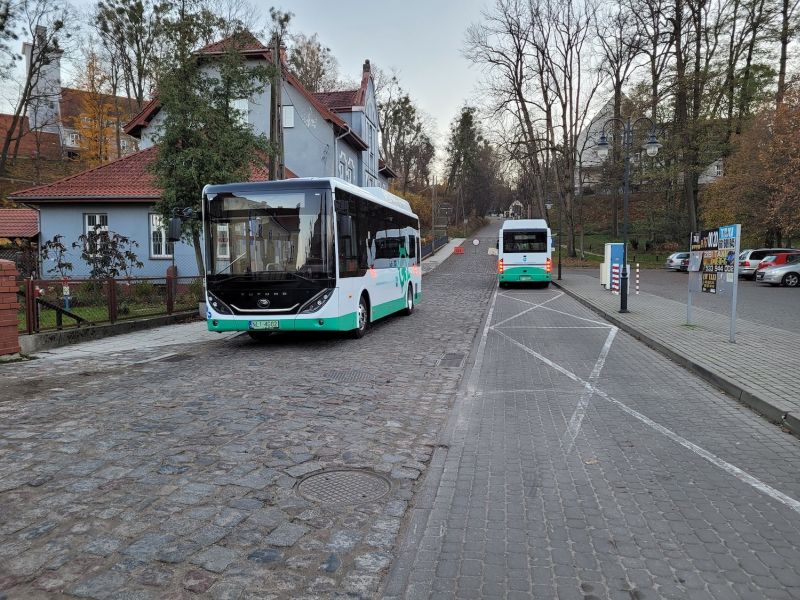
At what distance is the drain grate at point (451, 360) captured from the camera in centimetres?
993

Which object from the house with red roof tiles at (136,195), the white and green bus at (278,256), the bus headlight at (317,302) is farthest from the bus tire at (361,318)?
the house with red roof tiles at (136,195)

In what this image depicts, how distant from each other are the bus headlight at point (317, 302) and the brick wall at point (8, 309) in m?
4.72

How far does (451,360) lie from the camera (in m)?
10.4

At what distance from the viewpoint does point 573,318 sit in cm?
1708

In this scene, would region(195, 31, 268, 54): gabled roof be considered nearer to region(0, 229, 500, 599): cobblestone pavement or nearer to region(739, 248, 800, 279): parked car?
region(0, 229, 500, 599): cobblestone pavement

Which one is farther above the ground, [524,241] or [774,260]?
[524,241]

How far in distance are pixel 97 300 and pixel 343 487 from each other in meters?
12.2

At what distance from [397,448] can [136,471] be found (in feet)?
7.20

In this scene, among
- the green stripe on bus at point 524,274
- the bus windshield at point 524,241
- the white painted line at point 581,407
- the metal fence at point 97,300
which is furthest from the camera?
the bus windshield at point 524,241

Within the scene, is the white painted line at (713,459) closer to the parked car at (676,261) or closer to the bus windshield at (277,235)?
the bus windshield at (277,235)

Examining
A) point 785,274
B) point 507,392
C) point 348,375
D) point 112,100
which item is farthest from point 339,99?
point 507,392

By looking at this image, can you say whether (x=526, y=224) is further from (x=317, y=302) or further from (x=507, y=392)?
(x=507, y=392)

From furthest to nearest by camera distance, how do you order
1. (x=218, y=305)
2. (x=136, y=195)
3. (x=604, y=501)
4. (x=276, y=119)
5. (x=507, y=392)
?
1. (x=136, y=195)
2. (x=276, y=119)
3. (x=218, y=305)
4. (x=507, y=392)
5. (x=604, y=501)

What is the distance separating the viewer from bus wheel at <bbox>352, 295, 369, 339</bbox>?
12.5 metres
